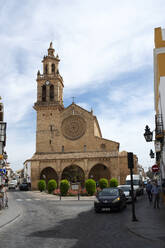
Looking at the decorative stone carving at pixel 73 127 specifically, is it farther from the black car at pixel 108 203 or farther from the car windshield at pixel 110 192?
the black car at pixel 108 203

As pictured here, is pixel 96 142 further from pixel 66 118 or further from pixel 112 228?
pixel 112 228

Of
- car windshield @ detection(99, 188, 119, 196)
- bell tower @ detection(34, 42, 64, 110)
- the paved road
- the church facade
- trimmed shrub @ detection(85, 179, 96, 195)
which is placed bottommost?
trimmed shrub @ detection(85, 179, 96, 195)

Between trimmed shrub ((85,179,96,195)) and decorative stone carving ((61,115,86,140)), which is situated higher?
decorative stone carving ((61,115,86,140))

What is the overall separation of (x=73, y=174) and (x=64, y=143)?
6.70 meters

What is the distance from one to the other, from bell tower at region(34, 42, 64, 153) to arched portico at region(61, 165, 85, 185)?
5054mm

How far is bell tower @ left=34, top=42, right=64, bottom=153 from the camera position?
155 feet

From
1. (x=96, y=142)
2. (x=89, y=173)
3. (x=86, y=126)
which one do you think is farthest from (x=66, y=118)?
(x=89, y=173)

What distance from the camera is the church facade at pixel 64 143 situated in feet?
139

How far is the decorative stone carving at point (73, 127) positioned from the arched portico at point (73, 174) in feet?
19.3

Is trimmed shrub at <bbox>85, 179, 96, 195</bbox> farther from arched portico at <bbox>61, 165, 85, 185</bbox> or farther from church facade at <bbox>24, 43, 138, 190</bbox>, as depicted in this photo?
arched portico at <bbox>61, 165, 85, 185</bbox>

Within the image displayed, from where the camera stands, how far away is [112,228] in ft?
28.5

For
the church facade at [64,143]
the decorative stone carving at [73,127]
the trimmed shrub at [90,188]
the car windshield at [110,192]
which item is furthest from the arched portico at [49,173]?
the car windshield at [110,192]

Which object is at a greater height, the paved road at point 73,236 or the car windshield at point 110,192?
the car windshield at point 110,192

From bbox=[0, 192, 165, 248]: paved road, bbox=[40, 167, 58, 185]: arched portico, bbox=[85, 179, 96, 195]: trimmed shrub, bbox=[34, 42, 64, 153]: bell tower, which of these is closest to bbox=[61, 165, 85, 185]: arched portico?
bbox=[40, 167, 58, 185]: arched portico
